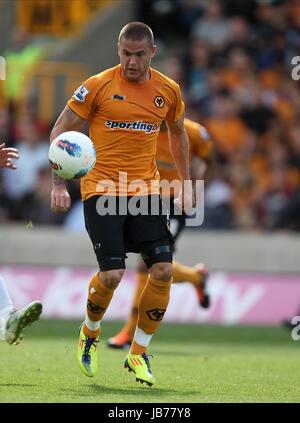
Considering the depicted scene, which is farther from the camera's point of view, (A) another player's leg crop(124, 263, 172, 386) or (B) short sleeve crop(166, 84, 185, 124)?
(B) short sleeve crop(166, 84, 185, 124)

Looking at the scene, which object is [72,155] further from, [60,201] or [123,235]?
[123,235]

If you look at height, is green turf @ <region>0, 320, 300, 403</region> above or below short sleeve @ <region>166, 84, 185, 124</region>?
below

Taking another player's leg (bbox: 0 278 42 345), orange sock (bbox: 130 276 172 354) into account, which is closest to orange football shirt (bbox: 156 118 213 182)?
orange sock (bbox: 130 276 172 354)

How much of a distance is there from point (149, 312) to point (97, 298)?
394mm

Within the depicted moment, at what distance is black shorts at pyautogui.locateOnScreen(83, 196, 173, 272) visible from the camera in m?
8.07

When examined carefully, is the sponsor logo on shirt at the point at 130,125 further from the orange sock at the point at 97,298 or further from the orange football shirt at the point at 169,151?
the orange football shirt at the point at 169,151

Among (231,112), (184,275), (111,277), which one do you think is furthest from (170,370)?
(231,112)

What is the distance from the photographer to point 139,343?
27.1ft

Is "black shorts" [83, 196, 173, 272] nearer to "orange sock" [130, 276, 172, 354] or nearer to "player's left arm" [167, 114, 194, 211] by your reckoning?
"orange sock" [130, 276, 172, 354]

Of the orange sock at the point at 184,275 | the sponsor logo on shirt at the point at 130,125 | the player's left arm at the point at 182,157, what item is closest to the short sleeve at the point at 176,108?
the player's left arm at the point at 182,157

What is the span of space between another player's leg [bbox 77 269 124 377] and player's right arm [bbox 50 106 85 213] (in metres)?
0.60

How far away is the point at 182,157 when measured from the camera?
8.71 meters

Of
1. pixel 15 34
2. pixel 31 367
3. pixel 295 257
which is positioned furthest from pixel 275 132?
pixel 31 367
